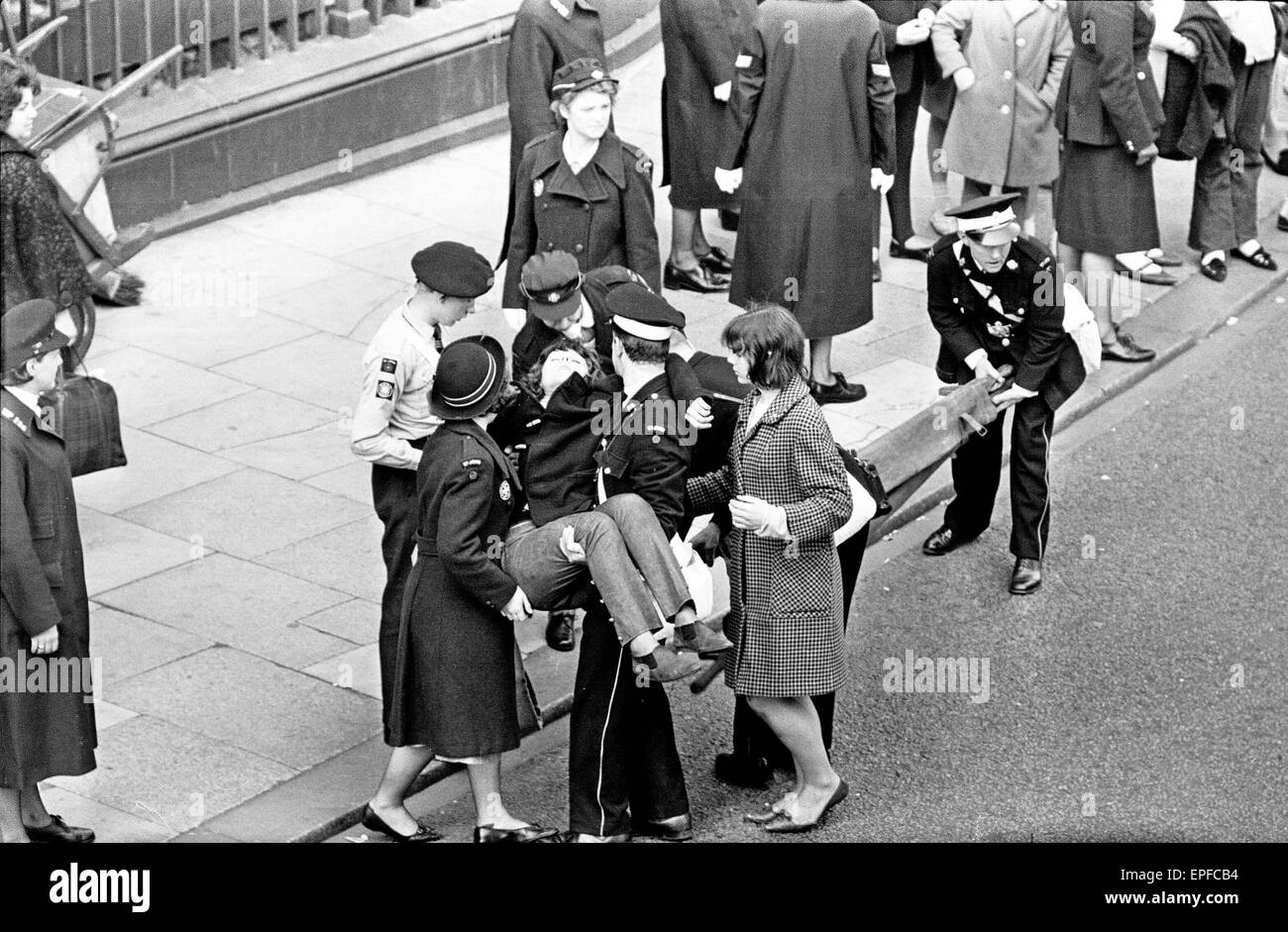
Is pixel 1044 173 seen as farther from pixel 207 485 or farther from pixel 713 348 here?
pixel 207 485

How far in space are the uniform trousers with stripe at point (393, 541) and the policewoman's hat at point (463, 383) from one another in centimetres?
73

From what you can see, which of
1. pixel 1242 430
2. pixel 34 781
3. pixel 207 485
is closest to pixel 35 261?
pixel 207 485

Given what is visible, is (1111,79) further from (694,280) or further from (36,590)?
(36,590)

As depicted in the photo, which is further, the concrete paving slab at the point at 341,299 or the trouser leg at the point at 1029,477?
the concrete paving slab at the point at 341,299

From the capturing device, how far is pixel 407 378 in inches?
268

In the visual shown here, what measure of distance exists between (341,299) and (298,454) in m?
1.92

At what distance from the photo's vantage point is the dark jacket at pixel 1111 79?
35.2 feet

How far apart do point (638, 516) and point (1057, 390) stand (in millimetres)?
2853

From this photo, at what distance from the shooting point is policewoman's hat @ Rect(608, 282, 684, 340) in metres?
6.42

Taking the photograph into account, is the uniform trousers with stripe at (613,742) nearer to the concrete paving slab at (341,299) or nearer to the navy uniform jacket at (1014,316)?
the navy uniform jacket at (1014,316)

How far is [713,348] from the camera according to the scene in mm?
10555

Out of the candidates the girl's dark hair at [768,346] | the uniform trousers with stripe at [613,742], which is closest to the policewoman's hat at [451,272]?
the girl's dark hair at [768,346]

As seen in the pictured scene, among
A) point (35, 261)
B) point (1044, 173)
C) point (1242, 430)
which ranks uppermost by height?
point (35, 261)

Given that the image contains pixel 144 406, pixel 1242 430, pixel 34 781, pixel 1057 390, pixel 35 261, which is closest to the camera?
pixel 34 781
